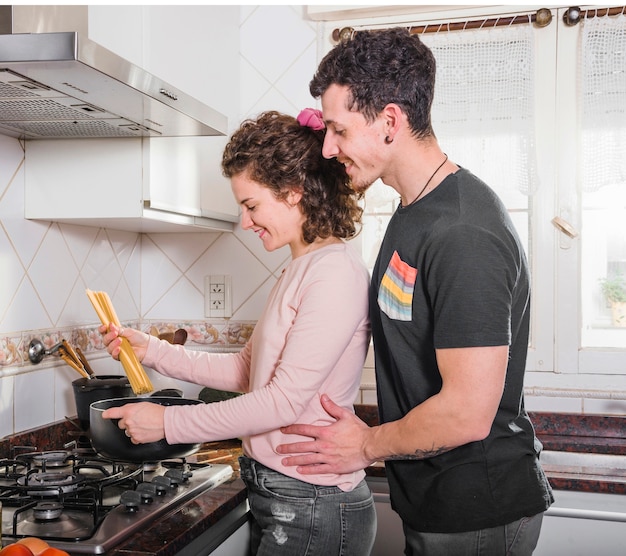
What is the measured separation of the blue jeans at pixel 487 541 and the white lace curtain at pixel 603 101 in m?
1.27

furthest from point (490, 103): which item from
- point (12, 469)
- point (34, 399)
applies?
point (12, 469)

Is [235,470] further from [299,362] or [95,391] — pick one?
[299,362]

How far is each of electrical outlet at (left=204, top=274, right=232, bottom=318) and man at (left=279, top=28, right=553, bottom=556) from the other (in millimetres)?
1250

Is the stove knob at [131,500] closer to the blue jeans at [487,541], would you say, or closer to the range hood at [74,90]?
the blue jeans at [487,541]

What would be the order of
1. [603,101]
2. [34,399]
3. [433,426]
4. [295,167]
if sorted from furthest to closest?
[603,101] → [34,399] → [295,167] → [433,426]

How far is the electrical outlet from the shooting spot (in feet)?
8.12

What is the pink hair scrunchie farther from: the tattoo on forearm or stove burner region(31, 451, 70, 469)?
stove burner region(31, 451, 70, 469)

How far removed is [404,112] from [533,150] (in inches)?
46.0

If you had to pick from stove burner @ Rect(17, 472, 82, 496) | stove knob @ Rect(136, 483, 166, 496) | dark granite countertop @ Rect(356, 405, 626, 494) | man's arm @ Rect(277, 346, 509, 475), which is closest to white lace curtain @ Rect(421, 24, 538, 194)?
dark granite countertop @ Rect(356, 405, 626, 494)

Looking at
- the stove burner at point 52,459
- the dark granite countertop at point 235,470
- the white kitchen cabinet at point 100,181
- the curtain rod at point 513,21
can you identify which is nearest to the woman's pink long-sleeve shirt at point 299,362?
the dark granite countertop at point 235,470

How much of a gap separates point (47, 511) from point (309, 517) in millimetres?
471

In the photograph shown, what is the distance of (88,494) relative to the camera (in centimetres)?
151

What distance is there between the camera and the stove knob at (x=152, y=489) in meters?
1.47

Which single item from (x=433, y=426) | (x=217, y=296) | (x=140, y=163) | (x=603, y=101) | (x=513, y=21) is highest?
(x=513, y=21)
